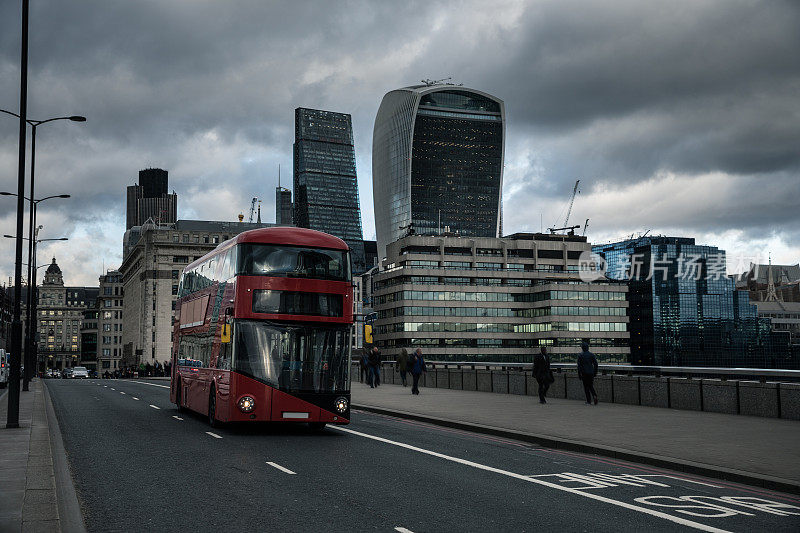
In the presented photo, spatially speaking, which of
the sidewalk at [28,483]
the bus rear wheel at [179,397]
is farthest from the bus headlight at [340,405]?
the bus rear wheel at [179,397]

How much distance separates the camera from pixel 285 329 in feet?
59.1

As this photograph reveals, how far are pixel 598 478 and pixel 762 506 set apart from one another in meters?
2.65

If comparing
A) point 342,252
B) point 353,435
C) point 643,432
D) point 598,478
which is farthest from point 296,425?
point 598,478

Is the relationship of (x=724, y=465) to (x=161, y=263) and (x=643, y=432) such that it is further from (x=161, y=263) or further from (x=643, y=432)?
(x=161, y=263)

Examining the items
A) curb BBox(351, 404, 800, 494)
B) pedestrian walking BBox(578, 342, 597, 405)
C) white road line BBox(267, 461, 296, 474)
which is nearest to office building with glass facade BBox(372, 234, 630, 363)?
pedestrian walking BBox(578, 342, 597, 405)

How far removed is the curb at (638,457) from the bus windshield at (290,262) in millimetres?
5029

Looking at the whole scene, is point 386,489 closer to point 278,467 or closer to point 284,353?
point 278,467

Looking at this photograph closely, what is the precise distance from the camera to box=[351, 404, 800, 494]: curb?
1133 cm

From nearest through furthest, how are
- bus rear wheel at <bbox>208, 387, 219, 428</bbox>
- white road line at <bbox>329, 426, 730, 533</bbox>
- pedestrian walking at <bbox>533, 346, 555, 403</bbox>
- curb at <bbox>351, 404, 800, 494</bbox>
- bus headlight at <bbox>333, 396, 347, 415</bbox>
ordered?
white road line at <bbox>329, 426, 730, 533</bbox> < curb at <bbox>351, 404, 800, 494</bbox> < bus headlight at <bbox>333, 396, 347, 415</bbox> < bus rear wheel at <bbox>208, 387, 219, 428</bbox> < pedestrian walking at <bbox>533, 346, 555, 403</bbox>

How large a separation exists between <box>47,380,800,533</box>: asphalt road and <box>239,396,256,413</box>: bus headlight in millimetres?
663

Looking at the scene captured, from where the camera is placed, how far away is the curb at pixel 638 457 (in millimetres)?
11328

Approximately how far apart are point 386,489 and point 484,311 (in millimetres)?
150684

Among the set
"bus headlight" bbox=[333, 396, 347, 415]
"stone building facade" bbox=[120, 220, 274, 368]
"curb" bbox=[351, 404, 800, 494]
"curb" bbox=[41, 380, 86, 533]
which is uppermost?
"stone building facade" bbox=[120, 220, 274, 368]

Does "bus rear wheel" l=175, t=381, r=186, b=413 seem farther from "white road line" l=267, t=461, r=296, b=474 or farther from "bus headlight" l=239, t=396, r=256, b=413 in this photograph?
"white road line" l=267, t=461, r=296, b=474
